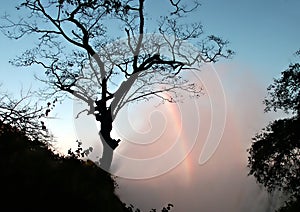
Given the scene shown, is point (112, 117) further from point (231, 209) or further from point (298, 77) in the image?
point (231, 209)

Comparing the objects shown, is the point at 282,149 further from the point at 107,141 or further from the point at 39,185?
the point at 39,185

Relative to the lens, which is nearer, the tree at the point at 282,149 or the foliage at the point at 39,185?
the foliage at the point at 39,185

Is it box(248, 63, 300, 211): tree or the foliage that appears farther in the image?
box(248, 63, 300, 211): tree

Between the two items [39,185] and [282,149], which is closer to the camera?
[39,185]

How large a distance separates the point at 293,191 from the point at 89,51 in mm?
12306

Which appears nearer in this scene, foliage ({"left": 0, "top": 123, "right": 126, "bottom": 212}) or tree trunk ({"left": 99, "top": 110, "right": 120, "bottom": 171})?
foliage ({"left": 0, "top": 123, "right": 126, "bottom": 212})

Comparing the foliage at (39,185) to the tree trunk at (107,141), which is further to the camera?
the tree trunk at (107,141)

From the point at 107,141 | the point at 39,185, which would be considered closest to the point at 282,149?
the point at 107,141

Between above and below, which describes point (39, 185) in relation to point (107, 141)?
below

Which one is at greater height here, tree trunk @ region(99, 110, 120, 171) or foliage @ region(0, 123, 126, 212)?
tree trunk @ region(99, 110, 120, 171)

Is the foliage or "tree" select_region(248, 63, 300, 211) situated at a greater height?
"tree" select_region(248, 63, 300, 211)

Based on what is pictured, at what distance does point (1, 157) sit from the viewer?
644 centimetres

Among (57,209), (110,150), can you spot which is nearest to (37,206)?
(57,209)

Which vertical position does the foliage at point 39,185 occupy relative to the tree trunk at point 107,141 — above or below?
below
